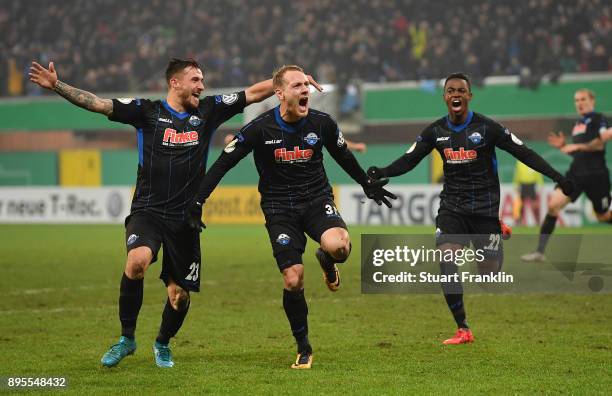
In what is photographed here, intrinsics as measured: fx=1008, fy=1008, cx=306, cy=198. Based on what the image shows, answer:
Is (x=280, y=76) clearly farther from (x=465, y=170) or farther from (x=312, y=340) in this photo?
(x=312, y=340)

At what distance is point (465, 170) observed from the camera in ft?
29.2

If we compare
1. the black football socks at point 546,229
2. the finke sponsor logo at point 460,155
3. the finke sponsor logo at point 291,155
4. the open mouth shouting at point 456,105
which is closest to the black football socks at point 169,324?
the finke sponsor logo at point 291,155

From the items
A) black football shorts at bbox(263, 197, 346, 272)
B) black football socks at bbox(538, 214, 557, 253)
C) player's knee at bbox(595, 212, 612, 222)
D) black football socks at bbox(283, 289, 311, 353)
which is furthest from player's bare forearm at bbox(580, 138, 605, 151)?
black football socks at bbox(283, 289, 311, 353)

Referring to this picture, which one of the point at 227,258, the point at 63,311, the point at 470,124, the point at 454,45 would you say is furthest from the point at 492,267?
the point at 454,45

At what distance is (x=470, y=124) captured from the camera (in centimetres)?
881

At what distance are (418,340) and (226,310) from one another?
297cm

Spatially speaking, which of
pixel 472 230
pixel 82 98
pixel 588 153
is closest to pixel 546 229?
pixel 588 153

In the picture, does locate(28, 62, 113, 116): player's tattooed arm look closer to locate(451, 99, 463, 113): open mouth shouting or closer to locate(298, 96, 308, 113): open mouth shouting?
locate(298, 96, 308, 113): open mouth shouting

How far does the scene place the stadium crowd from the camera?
91.4 ft

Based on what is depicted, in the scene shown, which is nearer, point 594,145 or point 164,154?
point 164,154

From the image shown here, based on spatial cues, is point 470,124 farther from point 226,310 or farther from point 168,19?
point 168,19

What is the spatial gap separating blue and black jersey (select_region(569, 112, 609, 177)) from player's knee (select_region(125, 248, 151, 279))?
30.1ft

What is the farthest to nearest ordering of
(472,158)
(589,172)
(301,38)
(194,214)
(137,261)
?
(301,38) → (589,172) → (472,158) → (194,214) → (137,261)

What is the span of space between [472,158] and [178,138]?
2740 millimetres
